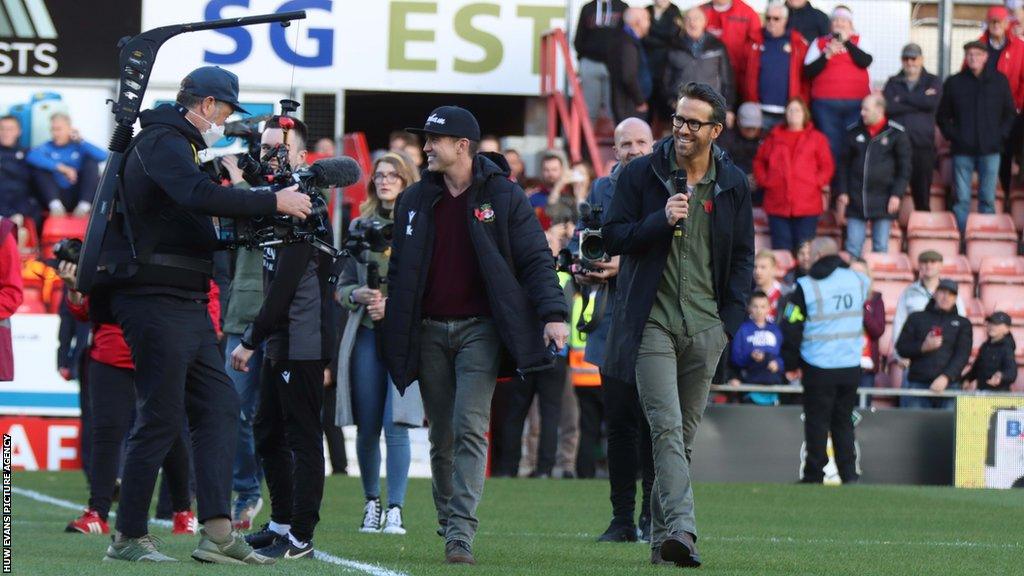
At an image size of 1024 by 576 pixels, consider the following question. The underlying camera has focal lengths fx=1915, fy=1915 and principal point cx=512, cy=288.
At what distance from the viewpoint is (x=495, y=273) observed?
8.47 meters

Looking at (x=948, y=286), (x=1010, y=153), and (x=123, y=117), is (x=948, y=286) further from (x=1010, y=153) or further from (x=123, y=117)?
(x=123, y=117)

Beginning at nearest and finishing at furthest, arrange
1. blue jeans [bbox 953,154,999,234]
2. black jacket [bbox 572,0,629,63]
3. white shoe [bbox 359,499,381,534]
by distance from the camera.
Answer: white shoe [bbox 359,499,381,534], black jacket [bbox 572,0,629,63], blue jeans [bbox 953,154,999,234]

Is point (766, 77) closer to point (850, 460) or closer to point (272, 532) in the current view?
point (850, 460)

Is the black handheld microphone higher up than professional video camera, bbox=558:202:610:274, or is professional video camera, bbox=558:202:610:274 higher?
the black handheld microphone

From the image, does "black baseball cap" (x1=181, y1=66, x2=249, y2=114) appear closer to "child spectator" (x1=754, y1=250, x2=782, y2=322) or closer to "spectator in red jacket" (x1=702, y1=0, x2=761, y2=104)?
"child spectator" (x1=754, y1=250, x2=782, y2=322)

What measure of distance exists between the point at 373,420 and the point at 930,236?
1177cm

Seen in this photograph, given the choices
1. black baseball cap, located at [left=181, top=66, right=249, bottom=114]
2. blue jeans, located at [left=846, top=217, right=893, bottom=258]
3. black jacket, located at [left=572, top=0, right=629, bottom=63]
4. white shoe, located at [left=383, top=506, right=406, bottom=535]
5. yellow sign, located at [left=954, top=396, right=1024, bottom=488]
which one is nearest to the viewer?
black baseball cap, located at [left=181, top=66, right=249, bottom=114]

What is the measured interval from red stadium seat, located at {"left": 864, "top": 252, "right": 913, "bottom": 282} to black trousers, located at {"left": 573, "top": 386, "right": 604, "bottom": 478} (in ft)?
13.8

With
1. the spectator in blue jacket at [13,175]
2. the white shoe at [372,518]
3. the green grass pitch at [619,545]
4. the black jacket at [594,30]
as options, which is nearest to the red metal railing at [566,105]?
the black jacket at [594,30]

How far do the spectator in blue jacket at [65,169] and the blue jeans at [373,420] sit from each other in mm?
9920

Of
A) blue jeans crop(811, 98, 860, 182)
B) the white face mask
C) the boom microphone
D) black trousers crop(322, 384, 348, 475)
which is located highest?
blue jeans crop(811, 98, 860, 182)

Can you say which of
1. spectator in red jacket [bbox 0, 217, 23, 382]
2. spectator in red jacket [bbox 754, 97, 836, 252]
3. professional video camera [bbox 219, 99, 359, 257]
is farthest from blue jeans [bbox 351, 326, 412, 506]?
spectator in red jacket [bbox 754, 97, 836, 252]

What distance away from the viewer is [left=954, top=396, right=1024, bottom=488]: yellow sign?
17.2 meters

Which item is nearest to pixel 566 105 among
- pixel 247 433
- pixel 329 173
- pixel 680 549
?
pixel 247 433
